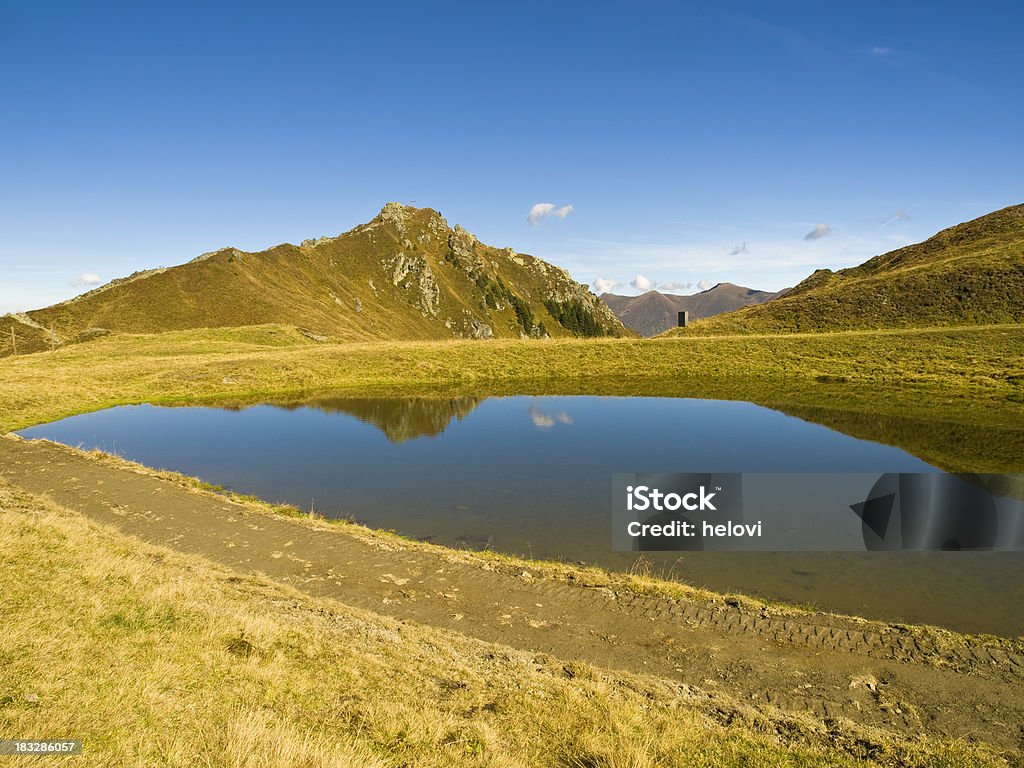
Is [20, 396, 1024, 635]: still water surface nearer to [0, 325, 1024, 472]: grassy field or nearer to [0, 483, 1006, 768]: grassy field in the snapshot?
[0, 325, 1024, 472]: grassy field

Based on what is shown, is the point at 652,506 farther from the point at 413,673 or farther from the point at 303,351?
the point at 303,351

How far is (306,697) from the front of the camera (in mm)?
8000

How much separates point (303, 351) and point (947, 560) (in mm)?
73682

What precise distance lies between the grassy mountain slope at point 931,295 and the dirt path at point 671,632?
8832cm

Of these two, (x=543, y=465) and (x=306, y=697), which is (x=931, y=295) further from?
(x=306, y=697)

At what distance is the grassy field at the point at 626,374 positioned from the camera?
140ft

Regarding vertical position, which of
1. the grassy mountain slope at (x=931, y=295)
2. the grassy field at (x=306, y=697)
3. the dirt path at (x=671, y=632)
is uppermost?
the grassy mountain slope at (x=931, y=295)

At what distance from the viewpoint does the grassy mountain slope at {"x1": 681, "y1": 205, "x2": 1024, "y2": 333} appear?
82.7 meters

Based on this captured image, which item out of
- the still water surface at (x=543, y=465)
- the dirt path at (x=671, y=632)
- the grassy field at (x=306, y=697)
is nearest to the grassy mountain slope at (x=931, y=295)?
the still water surface at (x=543, y=465)

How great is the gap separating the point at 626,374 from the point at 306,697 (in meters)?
65.4

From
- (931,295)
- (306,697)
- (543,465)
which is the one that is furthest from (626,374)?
(306,697)

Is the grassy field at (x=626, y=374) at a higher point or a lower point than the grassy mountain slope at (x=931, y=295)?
lower

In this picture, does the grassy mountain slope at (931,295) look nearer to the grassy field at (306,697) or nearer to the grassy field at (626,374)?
the grassy field at (626,374)

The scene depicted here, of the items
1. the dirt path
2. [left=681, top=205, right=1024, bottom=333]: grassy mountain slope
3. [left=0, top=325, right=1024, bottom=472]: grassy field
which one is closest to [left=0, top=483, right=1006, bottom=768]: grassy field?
the dirt path
